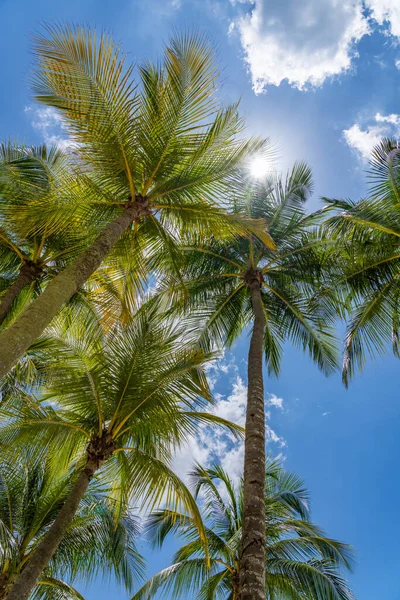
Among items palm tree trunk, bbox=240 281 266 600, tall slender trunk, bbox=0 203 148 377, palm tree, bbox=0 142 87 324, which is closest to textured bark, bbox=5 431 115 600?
palm tree trunk, bbox=240 281 266 600

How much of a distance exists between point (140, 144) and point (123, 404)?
15.0ft

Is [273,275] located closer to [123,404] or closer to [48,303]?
[123,404]

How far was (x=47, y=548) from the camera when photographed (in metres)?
6.54

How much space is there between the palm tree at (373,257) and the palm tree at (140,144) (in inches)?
112

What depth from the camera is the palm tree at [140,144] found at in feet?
22.0

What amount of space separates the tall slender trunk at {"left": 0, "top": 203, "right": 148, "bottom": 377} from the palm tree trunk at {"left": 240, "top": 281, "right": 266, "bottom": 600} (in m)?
3.37

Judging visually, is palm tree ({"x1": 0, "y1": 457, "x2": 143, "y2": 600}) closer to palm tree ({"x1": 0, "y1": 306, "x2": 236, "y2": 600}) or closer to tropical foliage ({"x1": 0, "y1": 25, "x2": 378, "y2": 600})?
Result: tropical foliage ({"x1": 0, "y1": 25, "x2": 378, "y2": 600})

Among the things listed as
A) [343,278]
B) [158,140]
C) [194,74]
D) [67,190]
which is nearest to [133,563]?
[343,278]

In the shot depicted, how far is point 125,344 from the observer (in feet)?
27.2

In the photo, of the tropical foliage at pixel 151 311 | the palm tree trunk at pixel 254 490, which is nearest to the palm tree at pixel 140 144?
the tropical foliage at pixel 151 311

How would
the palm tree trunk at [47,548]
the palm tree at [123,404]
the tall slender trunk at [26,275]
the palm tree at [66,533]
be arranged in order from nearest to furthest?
the palm tree trunk at [47,548]
the palm tree at [123,404]
the tall slender trunk at [26,275]
the palm tree at [66,533]

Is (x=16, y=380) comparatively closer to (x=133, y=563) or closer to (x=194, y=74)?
(x=133, y=563)

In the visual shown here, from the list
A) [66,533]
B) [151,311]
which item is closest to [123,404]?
[151,311]

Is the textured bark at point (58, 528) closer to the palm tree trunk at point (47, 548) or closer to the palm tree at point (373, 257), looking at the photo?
the palm tree trunk at point (47, 548)
